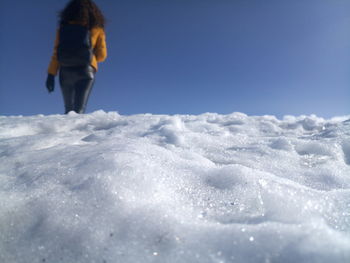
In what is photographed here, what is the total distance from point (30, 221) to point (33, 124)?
2066mm

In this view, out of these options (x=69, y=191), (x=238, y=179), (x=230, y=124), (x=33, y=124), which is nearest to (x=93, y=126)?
(x=33, y=124)

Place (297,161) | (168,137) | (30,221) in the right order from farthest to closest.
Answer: (168,137) → (297,161) → (30,221)

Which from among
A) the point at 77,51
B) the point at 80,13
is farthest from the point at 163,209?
the point at 80,13

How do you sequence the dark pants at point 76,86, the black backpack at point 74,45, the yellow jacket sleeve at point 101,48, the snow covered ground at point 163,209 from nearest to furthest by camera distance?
the snow covered ground at point 163,209
the black backpack at point 74,45
the dark pants at point 76,86
the yellow jacket sleeve at point 101,48

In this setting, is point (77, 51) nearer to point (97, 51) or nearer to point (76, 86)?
point (97, 51)

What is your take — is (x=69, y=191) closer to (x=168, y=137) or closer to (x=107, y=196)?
(x=107, y=196)

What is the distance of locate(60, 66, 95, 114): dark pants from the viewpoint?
4016 millimetres

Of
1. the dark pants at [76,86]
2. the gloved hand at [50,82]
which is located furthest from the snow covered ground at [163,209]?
the gloved hand at [50,82]

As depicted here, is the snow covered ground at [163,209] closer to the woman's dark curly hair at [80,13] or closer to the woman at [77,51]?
the woman at [77,51]

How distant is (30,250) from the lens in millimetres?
693

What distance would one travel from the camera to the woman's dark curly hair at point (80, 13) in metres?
3.82

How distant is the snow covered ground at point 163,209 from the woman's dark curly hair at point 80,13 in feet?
10.1

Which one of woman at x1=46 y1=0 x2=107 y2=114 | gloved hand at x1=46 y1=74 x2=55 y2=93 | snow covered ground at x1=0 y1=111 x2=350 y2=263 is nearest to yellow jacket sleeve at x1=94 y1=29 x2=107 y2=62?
woman at x1=46 y1=0 x2=107 y2=114

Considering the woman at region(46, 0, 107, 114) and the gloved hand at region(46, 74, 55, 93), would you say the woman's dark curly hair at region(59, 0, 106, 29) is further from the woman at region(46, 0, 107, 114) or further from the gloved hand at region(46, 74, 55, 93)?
the gloved hand at region(46, 74, 55, 93)
